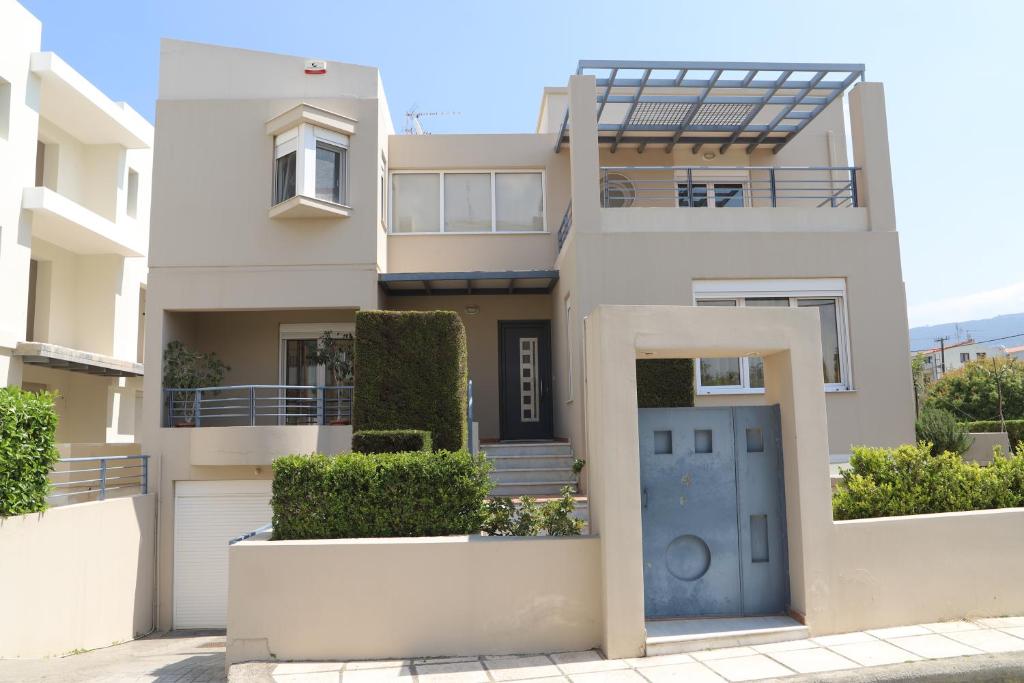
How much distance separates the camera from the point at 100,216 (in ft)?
61.4

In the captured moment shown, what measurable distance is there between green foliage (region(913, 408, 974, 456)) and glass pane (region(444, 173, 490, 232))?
28.8ft

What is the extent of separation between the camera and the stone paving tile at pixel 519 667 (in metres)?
6.04

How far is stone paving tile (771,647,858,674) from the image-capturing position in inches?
236

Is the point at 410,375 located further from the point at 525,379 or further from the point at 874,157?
the point at 874,157

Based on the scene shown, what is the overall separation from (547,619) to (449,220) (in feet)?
34.3

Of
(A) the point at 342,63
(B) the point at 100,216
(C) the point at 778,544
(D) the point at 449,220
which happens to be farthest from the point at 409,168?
(C) the point at 778,544

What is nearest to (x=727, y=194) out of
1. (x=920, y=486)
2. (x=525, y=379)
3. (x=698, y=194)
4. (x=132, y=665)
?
(x=698, y=194)

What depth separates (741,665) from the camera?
6.11 meters

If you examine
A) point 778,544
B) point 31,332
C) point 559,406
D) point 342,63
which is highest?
point 342,63

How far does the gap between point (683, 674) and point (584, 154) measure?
28.1 ft

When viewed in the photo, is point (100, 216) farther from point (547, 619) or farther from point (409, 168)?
→ point (547, 619)

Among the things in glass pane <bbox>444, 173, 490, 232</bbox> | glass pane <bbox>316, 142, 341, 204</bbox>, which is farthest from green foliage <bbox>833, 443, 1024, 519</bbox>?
glass pane <bbox>316, 142, 341, 204</bbox>

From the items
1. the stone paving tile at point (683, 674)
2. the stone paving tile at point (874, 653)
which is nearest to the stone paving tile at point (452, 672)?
the stone paving tile at point (683, 674)

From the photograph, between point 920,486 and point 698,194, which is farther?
point 698,194
